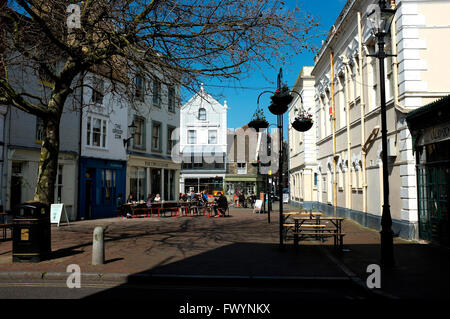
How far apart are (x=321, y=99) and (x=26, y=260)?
19.9 meters

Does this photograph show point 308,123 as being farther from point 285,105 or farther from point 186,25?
point 186,25

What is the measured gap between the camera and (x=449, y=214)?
10023mm

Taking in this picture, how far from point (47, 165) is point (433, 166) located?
10.9 meters

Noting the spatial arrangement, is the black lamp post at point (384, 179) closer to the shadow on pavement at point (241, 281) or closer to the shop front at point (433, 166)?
the shadow on pavement at point (241, 281)

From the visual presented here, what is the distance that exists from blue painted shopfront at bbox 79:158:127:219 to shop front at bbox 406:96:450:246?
55.4 feet

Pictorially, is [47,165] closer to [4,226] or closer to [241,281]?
[4,226]

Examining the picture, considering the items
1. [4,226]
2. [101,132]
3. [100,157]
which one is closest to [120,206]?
[100,157]

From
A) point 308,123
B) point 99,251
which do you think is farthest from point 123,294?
point 308,123

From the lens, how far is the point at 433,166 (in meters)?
10.8

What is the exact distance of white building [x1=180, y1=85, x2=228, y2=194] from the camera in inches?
1812

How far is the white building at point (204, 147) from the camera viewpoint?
→ 46.0 m

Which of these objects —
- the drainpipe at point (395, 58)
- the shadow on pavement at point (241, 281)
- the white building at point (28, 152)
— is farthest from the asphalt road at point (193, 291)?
the white building at point (28, 152)

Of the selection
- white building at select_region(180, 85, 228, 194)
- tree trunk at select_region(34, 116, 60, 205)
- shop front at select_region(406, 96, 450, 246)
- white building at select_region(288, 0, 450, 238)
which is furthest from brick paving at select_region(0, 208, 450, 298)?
white building at select_region(180, 85, 228, 194)
